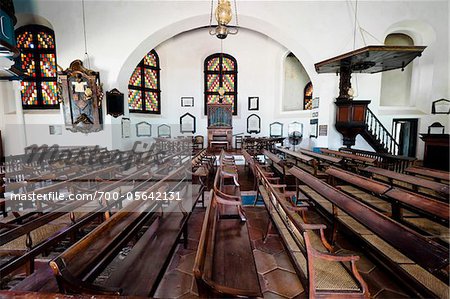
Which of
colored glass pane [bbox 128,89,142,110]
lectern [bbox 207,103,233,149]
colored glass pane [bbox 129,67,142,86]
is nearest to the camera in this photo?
colored glass pane [bbox 128,89,142,110]

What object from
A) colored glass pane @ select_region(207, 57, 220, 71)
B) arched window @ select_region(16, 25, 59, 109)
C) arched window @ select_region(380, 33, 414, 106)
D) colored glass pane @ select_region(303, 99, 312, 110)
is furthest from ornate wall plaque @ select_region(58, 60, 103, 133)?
arched window @ select_region(380, 33, 414, 106)

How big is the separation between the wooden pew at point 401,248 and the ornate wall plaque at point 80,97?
686 cm

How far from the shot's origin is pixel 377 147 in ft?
20.6

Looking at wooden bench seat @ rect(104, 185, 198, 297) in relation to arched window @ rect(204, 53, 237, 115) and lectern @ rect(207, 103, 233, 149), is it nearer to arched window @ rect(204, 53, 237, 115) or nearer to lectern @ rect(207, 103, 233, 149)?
lectern @ rect(207, 103, 233, 149)

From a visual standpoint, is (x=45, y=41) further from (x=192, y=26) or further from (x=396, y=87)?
(x=396, y=87)

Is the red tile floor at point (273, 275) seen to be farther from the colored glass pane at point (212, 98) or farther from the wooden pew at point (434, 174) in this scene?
the colored glass pane at point (212, 98)

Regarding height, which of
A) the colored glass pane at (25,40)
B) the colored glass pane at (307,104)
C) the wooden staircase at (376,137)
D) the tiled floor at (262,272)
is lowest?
the tiled floor at (262,272)

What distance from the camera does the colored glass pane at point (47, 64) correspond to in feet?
24.9

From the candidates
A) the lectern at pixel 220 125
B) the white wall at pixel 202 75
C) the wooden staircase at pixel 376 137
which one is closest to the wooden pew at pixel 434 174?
the wooden staircase at pixel 376 137

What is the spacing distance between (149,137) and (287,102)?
691cm

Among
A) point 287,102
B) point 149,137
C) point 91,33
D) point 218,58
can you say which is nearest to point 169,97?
point 149,137

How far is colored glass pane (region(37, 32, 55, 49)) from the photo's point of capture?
7520mm

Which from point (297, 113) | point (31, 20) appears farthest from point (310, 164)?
point (31, 20)

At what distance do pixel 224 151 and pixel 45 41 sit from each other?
7701 mm
